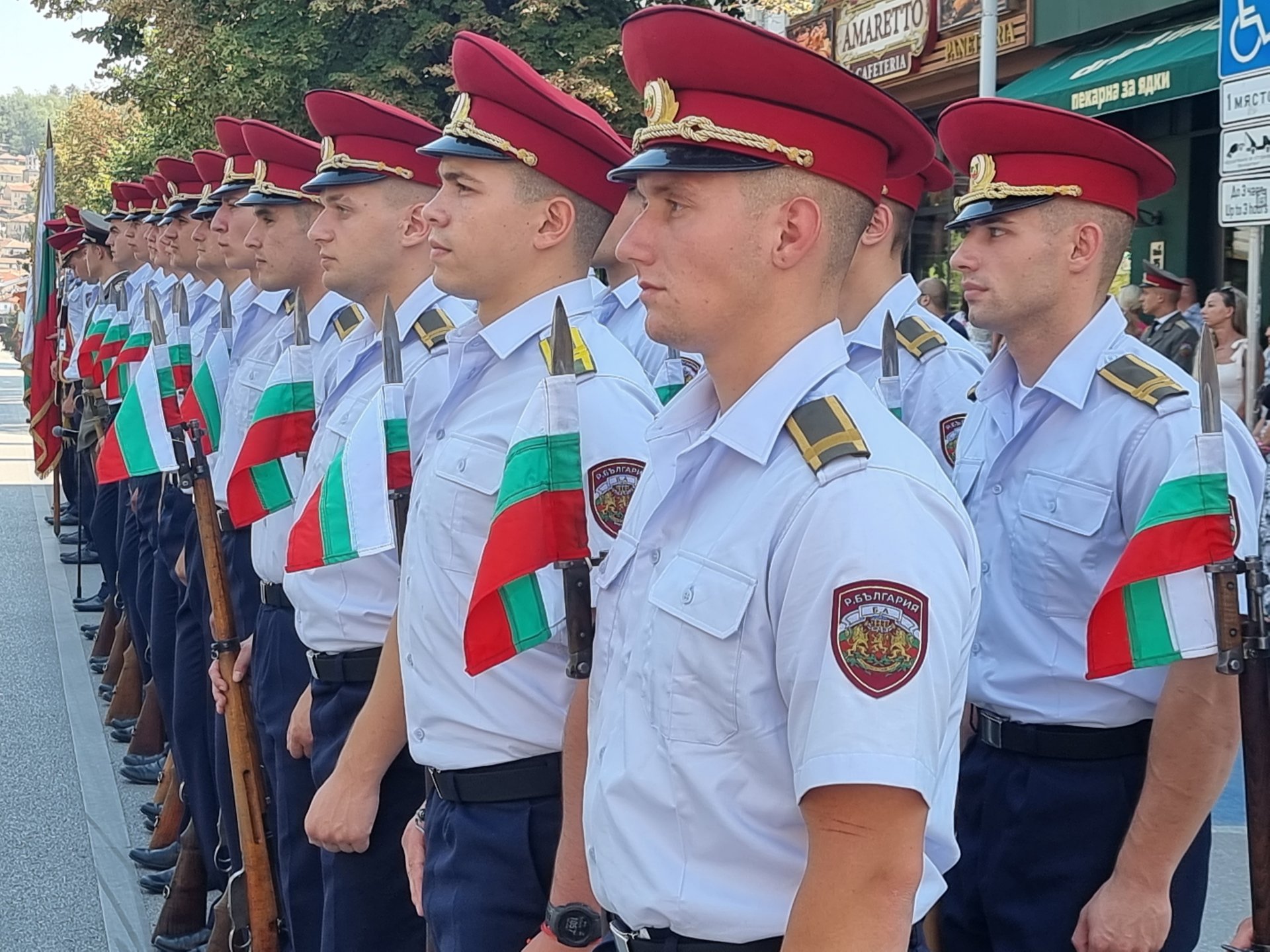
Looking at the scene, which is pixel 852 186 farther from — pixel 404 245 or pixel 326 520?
pixel 404 245

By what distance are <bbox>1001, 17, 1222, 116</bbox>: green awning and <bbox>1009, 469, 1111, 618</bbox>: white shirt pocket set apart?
9.77 meters

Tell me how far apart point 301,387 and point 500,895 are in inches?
69.6

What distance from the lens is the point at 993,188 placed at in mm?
3150

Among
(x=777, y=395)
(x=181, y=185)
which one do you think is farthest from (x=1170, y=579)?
(x=181, y=185)

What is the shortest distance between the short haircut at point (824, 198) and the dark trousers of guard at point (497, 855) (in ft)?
3.70

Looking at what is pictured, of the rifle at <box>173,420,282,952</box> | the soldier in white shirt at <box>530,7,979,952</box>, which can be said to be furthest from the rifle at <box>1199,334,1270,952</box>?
the rifle at <box>173,420,282,952</box>

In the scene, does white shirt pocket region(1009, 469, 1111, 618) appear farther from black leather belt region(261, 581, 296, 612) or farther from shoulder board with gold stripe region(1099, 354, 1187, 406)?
black leather belt region(261, 581, 296, 612)

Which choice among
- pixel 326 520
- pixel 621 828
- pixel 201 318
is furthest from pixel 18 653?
pixel 621 828

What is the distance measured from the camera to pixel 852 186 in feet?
6.44

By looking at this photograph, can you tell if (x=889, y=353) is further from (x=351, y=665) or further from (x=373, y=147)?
(x=373, y=147)

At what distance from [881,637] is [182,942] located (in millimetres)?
3686

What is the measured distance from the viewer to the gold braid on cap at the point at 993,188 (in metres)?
3.11

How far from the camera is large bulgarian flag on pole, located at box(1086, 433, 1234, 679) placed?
2508 millimetres

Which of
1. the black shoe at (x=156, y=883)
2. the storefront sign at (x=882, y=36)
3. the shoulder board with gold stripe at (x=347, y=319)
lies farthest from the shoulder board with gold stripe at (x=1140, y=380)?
the storefront sign at (x=882, y=36)
